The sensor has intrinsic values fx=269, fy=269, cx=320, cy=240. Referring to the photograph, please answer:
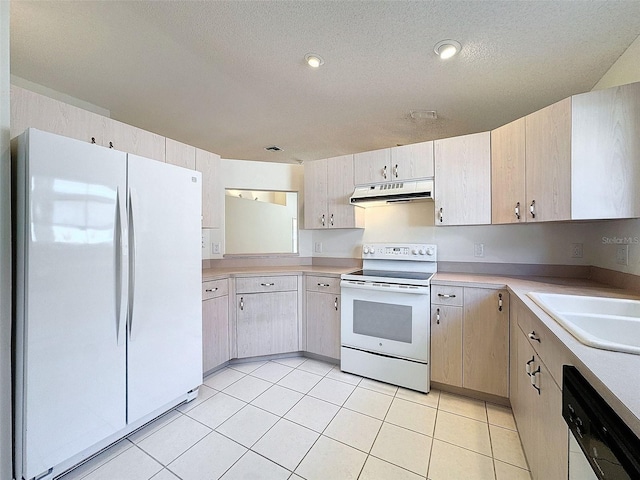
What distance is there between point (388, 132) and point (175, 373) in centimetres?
304

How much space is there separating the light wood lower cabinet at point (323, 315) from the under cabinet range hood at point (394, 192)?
2.79 ft

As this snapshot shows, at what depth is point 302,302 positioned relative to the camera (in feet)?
9.23

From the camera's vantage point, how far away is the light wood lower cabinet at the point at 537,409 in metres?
0.98

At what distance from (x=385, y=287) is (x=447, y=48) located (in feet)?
5.72

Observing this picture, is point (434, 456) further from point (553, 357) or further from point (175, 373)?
point (175, 373)

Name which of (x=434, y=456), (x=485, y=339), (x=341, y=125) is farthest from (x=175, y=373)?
(x=341, y=125)

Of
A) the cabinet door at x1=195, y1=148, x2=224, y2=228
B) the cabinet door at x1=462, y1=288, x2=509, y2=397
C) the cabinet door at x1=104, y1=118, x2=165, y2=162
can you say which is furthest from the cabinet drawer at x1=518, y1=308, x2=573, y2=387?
the cabinet door at x1=104, y1=118, x2=165, y2=162

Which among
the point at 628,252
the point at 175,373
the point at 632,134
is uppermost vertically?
the point at 632,134

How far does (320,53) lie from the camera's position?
1.78 metres

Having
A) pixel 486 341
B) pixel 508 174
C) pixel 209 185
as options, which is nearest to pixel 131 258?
pixel 209 185

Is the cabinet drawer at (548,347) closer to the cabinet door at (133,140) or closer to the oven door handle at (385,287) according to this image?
the oven door handle at (385,287)

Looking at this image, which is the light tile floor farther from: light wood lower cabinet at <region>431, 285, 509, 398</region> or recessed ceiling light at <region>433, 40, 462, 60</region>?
recessed ceiling light at <region>433, 40, 462, 60</region>

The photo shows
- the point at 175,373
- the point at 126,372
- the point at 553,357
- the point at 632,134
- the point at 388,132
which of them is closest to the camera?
the point at 553,357

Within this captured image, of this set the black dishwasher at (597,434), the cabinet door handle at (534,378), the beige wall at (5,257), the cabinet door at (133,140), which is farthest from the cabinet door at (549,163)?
the beige wall at (5,257)
